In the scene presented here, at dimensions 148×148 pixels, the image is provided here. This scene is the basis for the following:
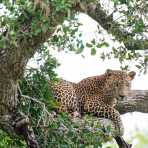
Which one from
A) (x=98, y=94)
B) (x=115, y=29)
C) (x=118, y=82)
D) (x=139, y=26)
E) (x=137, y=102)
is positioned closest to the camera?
(x=139, y=26)

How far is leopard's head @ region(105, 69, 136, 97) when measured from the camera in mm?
9180

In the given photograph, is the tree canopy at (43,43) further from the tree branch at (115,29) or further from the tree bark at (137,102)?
the tree bark at (137,102)

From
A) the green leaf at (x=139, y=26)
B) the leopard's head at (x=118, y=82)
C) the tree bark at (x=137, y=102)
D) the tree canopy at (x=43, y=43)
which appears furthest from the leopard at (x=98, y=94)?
the green leaf at (x=139, y=26)

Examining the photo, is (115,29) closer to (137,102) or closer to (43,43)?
(43,43)

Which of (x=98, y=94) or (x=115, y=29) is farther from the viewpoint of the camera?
(x=98, y=94)

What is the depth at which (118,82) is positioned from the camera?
9.24m

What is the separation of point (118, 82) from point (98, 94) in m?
0.35

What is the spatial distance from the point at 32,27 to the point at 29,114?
1.49 m

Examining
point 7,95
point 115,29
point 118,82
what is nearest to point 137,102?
point 118,82

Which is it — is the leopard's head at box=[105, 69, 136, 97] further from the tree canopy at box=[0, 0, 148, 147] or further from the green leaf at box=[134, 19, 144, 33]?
the green leaf at box=[134, 19, 144, 33]

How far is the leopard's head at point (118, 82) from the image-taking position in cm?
918

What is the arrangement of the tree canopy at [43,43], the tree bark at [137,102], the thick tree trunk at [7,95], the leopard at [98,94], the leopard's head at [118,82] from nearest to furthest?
the tree canopy at [43,43] < the thick tree trunk at [7,95] < the leopard at [98,94] < the tree bark at [137,102] < the leopard's head at [118,82]

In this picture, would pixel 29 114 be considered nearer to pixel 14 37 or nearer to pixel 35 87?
pixel 35 87

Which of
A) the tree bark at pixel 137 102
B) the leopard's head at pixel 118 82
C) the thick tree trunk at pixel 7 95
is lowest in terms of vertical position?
the tree bark at pixel 137 102
